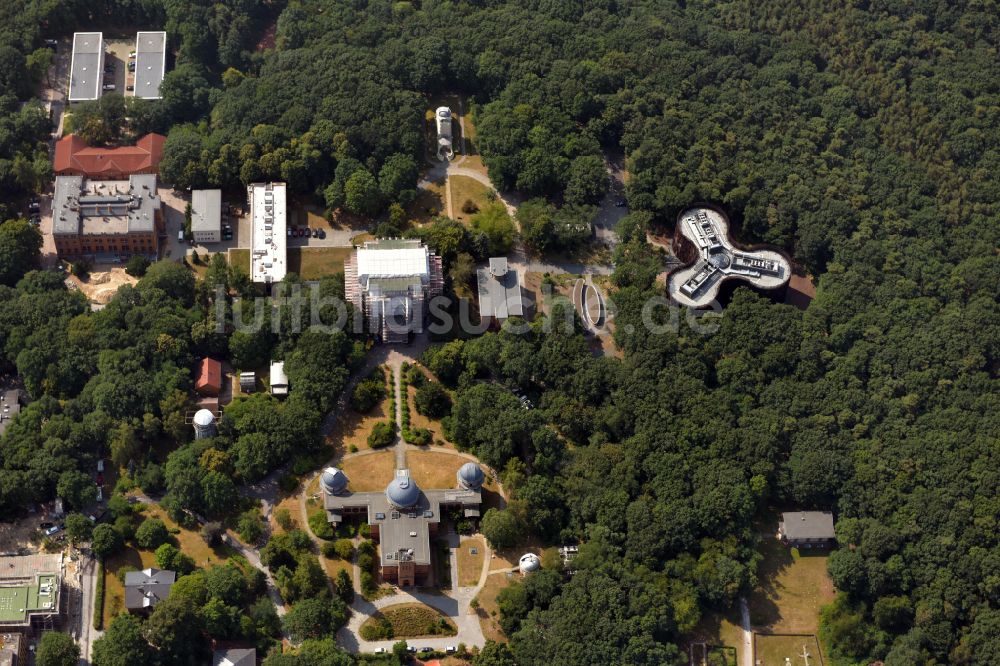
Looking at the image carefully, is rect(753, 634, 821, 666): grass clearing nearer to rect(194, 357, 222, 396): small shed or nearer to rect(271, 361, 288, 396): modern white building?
rect(271, 361, 288, 396): modern white building

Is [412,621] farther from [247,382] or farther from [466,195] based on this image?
[466,195]

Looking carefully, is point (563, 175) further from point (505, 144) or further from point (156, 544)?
point (156, 544)

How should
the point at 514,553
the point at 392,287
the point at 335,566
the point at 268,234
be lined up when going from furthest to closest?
the point at 268,234
the point at 392,287
the point at 514,553
the point at 335,566

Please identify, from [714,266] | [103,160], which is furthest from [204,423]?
[714,266]

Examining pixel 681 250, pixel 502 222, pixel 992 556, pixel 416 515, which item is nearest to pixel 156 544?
pixel 416 515

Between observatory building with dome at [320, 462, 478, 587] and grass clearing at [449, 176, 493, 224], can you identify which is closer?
observatory building with dome at [320, 462, 478, 587]

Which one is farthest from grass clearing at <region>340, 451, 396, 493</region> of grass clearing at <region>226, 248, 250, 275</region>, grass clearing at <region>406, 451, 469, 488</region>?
grass clearing at <region>226, 248, 250, 275</region>
